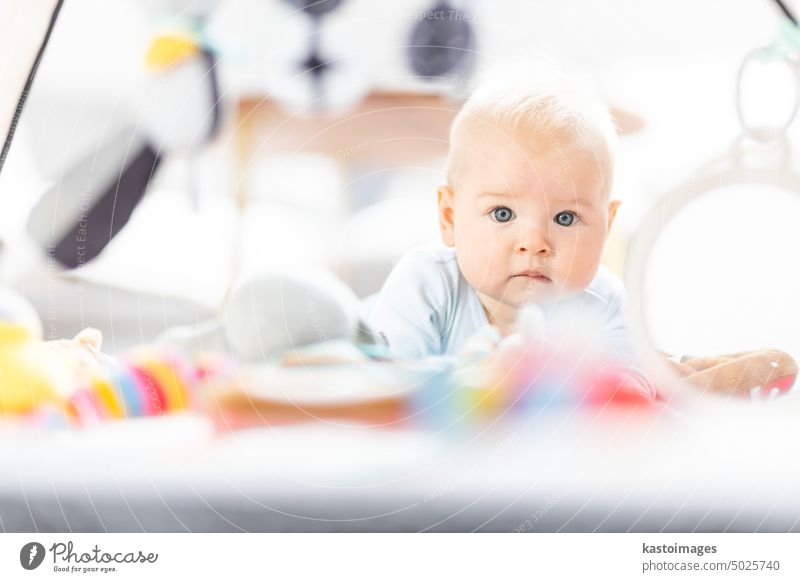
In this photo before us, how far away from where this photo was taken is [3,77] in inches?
40.2

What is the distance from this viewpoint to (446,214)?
39.2 inches

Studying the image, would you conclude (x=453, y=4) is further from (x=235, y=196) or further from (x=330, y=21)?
(x=235, y=196)

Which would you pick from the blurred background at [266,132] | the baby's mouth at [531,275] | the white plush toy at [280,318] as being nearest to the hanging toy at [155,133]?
the blurred background at [266,132]

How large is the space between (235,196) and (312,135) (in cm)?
11

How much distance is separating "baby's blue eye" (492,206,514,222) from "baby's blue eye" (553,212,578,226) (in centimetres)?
5

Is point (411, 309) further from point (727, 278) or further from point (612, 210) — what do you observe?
point (727, 278)

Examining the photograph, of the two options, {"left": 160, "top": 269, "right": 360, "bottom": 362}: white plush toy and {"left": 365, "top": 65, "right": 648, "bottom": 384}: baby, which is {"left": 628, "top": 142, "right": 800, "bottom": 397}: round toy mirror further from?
{"left": 160, "top": 269, "right": 360, "bottom": 362}: white plush toy

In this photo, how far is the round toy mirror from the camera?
40.2 inches

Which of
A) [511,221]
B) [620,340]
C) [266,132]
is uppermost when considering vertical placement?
[266,132]

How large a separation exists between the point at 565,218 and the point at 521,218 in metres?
0.05

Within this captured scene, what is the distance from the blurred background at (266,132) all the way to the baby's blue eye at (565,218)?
0.06 meters
